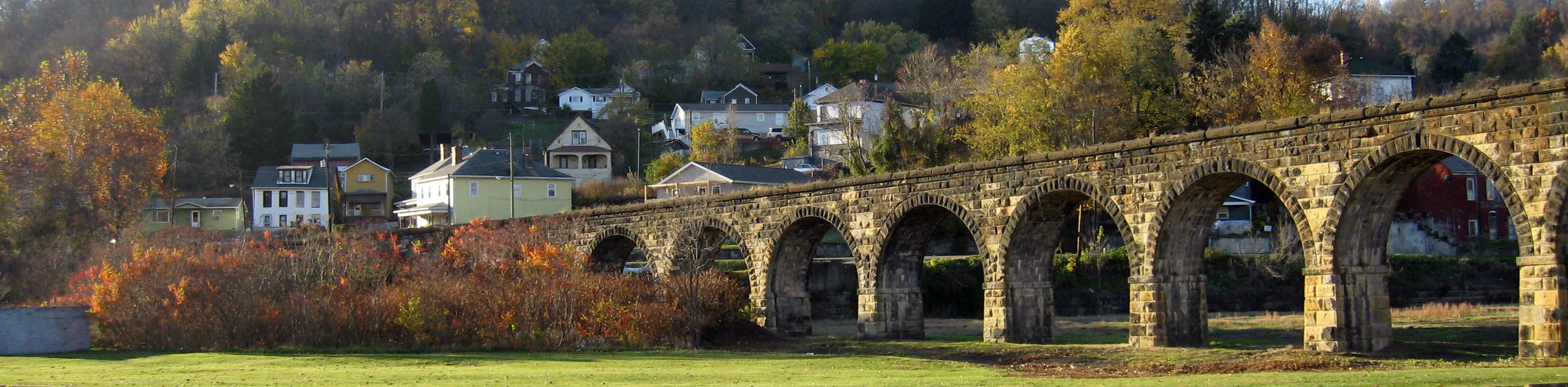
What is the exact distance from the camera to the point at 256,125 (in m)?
83.1

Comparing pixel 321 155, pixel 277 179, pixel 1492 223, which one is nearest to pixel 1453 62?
pixel 1492 223

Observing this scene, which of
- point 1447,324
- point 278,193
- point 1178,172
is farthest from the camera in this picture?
point 278,193

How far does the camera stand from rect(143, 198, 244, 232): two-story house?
233ft

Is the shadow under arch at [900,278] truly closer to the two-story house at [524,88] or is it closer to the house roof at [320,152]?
the house roof at [320,152]

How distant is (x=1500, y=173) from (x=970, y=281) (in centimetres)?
2747

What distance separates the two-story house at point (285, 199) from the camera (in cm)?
7388

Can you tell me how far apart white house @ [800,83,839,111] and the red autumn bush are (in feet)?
202

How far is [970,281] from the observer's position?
47594 millimetres

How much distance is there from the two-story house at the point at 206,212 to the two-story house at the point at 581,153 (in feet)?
61.7

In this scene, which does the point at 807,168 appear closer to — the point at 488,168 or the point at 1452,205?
the point at 488,168

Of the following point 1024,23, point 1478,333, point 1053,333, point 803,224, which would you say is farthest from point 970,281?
point 1024,23

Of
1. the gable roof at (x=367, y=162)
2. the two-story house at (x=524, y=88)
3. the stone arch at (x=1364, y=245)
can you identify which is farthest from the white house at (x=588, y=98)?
the stone arch at (x=1364, y=245)

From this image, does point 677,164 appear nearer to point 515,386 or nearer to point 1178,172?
point 1178,172

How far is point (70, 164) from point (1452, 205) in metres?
55.8
